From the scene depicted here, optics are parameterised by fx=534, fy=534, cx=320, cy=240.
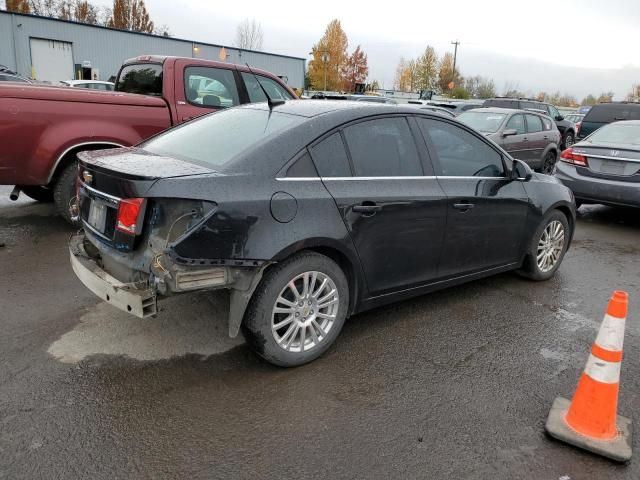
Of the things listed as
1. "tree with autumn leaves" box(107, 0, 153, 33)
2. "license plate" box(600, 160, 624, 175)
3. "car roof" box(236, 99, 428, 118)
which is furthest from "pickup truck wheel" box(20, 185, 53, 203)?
"tree with autumn leaves" box(107, 0, 153, 33)

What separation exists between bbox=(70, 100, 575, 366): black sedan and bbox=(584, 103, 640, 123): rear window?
12742 mm

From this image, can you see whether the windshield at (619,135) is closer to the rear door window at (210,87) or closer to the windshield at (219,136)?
the rear door window at (210,87)

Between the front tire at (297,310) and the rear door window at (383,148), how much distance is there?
29.3 inches

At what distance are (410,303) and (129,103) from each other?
3.81 meters

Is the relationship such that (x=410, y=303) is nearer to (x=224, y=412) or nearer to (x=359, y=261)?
(x=359, y=261)

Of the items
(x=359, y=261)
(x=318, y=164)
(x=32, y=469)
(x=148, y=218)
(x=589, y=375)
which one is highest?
(x=318, y=164)

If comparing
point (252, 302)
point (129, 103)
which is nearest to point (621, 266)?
point (252, 302)

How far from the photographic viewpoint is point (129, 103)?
5.94 metres

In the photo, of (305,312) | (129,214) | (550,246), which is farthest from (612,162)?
(129,214)

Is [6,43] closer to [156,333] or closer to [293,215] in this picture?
[156,333]

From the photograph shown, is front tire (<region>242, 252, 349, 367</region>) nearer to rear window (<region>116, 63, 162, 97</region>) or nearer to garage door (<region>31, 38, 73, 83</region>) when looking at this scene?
rear window (<region>116, 63, 162, 97</region>)

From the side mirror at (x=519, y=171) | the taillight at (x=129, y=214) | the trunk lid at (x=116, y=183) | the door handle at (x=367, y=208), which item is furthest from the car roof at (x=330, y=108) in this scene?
the taillight at (x=129, y=214)

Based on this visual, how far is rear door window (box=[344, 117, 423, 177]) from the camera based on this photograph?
364 centimetres

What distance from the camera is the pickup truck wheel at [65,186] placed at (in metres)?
5.66
